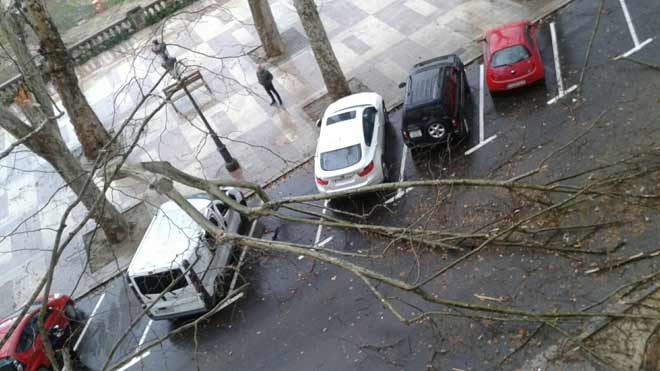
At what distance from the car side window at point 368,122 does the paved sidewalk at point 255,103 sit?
7.48 ft

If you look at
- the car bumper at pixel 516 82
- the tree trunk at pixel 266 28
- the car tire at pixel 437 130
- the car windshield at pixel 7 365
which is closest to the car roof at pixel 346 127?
the car tire at pixel 437 130

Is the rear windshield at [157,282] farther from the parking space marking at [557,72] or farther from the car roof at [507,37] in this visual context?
the parking space marking at [557,72]

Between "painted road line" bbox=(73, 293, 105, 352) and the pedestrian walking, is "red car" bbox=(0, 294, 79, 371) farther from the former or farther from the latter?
the pedestrian walking

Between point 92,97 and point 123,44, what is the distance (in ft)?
12.1

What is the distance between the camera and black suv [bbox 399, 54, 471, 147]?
509 inches

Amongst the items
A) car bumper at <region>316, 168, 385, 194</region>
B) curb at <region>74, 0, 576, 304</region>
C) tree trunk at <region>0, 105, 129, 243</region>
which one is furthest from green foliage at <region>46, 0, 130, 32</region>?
car bumper at <region>316, 168, 385, 194</region>

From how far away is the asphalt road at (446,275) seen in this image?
31.9 feet

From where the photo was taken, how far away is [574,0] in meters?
16.6

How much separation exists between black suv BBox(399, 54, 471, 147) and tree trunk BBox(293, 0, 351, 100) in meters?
2.65

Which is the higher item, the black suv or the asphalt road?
the black suv

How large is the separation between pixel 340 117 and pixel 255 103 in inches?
191

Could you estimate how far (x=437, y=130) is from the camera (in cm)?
1312

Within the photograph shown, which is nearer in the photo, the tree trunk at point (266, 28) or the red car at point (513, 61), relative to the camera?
the red car at point (513, 61)

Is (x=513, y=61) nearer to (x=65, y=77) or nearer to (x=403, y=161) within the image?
(x=403, y=161)
